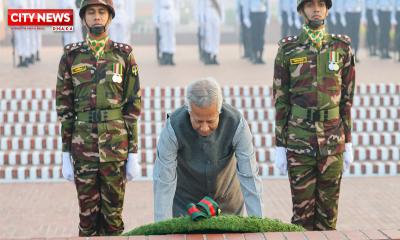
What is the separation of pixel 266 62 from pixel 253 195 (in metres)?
14.5

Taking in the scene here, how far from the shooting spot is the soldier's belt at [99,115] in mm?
5941

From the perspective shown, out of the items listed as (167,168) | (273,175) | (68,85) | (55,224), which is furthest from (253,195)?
(273,175)

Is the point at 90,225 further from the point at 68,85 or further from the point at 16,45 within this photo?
the point at 16,45

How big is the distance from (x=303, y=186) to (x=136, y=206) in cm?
345

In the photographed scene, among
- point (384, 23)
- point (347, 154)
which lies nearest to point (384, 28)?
point (384, 23)

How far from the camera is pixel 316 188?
6.11 meters

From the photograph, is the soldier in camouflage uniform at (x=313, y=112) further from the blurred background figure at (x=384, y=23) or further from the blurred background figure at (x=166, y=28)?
the blurred background figure at (x=384, y=23)

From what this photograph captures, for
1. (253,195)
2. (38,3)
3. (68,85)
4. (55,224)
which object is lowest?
(55,224)

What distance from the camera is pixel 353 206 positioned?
9.20 metres

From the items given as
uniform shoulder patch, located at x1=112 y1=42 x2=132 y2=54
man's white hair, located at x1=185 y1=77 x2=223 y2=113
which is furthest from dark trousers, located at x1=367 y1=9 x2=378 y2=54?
man's white hair, located at x1=185 y1=77 x2=223 y2=113

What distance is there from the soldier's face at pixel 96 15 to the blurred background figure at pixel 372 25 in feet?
49.6

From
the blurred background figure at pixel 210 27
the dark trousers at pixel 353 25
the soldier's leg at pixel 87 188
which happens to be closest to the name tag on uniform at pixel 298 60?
the soldier's leg at pixel 87 188

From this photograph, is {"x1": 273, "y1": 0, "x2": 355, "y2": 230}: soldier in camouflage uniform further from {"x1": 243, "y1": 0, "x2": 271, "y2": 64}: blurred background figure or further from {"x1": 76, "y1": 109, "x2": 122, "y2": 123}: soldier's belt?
{"x1": 243, "y1": 0, "x2": 271, "y2": 64}: blurred background figure

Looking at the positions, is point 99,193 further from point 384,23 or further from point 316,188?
point 384,23
